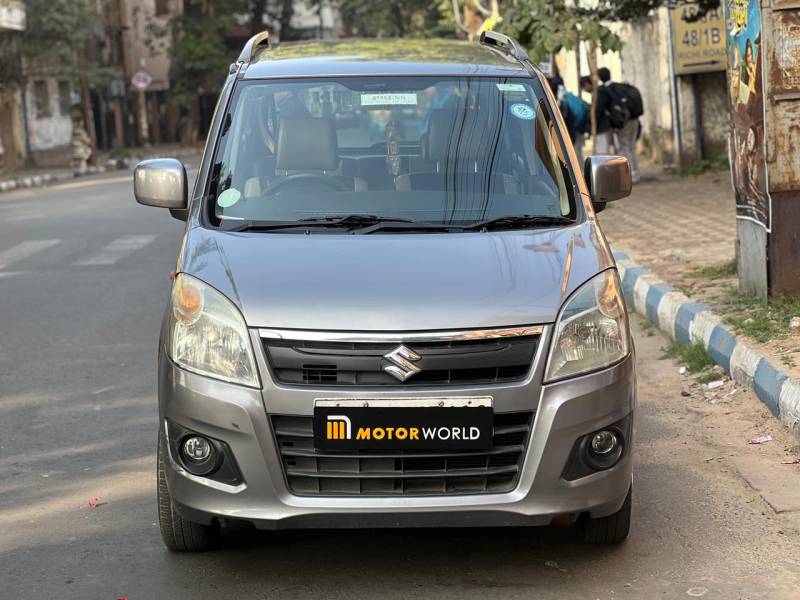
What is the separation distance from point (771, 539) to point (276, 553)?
175 cm

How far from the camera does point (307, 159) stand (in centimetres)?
548

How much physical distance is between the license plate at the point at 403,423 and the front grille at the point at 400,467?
41 mm

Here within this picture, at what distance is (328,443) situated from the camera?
430 cm

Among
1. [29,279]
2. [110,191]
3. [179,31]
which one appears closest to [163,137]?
[179,31]

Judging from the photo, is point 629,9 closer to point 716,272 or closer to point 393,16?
point 716,272

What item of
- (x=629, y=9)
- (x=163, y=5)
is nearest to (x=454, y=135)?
(x=629, y=9)

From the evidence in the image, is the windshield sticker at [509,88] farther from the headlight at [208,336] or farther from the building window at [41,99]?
the building window at [41,99]

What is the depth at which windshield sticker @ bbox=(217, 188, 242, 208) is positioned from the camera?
17.3ft

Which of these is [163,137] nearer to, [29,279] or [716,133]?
[716,133]

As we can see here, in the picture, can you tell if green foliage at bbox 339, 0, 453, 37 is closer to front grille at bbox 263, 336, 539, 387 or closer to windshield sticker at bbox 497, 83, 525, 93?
windshield sticker at bbox 497, 83, 525, 93

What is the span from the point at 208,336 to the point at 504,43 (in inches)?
109

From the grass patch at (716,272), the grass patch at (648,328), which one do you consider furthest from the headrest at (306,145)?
the grass patch at (716,272)

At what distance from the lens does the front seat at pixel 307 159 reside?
535 cm

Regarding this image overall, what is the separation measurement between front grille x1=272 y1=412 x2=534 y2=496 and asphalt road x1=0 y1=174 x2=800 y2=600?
369 mm
